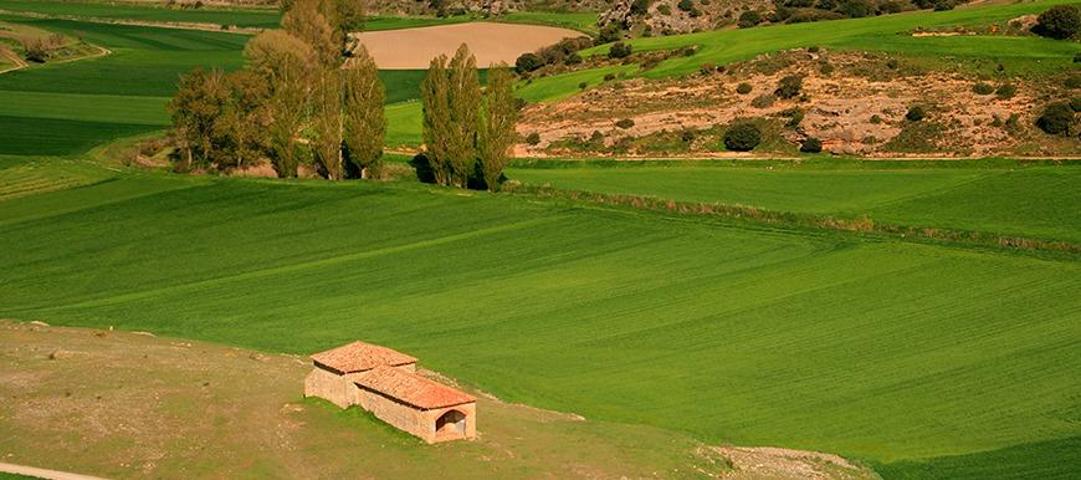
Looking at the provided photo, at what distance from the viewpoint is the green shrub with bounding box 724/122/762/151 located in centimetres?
11012

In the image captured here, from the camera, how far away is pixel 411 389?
51.1 metres

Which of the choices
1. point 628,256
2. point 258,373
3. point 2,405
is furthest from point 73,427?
point 628,256

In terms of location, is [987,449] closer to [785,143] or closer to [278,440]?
[278,440]

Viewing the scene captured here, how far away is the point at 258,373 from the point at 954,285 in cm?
2996

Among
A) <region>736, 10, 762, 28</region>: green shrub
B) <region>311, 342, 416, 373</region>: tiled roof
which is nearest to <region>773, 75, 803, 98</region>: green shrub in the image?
<region>736, 10, 762, 28</region>: green shrub

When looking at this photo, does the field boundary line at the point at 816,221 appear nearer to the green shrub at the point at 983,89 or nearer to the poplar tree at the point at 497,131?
the poplar tree at the point at 497,131

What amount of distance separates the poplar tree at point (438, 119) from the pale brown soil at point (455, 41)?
2173 inches

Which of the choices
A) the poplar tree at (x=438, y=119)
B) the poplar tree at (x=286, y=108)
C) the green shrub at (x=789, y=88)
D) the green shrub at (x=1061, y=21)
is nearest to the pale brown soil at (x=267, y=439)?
the poplar tree at (x=438, y=119)

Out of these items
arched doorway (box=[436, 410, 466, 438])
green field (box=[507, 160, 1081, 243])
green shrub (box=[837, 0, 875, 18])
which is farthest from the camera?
green shrub (box=[837, 0, 875, 18])

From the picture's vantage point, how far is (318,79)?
344ft

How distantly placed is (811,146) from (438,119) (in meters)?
24.1

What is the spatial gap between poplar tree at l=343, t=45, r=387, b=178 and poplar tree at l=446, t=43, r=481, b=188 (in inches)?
212

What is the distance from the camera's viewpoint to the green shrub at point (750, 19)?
151750mm

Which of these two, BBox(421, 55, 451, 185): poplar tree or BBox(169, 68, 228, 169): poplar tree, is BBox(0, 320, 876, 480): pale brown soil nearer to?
BBox(421, 55, 451, 185): poplar tree
